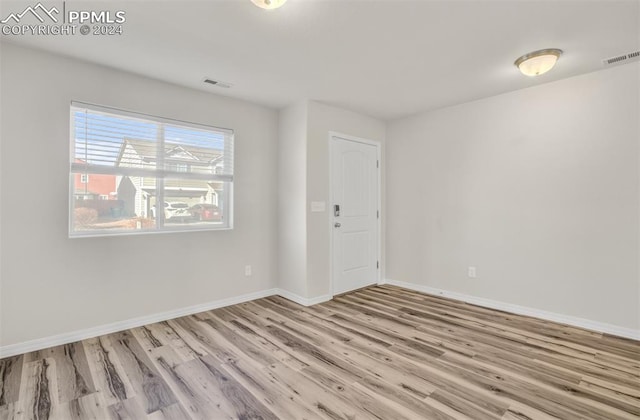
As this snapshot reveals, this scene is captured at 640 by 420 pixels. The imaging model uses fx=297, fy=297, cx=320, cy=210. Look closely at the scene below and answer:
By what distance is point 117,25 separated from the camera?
7.19 feet

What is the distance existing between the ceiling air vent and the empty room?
0.8 inches

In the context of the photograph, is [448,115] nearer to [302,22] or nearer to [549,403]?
[302,22]

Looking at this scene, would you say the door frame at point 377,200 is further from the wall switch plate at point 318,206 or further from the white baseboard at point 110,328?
the white baseboard at point 110,328

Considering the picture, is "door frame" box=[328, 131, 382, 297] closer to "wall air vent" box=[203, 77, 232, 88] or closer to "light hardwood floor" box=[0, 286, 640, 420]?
"light hardwood floor" box=[0, 286, 640, 420]

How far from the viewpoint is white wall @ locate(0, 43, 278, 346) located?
7.98ft

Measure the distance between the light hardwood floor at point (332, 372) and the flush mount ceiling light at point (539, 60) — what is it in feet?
8.02

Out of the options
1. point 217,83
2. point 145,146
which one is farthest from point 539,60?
point 145,146

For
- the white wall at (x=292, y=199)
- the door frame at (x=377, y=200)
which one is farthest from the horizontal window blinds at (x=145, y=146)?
the door frame at (x=377, y=200)

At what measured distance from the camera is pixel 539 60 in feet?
8.42

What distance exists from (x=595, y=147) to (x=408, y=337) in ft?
8.63

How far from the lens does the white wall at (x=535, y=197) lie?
2834mm

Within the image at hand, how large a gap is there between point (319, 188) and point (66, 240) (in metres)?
2.63

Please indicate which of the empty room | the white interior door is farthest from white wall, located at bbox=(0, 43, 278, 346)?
the white interior door

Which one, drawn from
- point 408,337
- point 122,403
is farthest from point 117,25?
point 408,337
